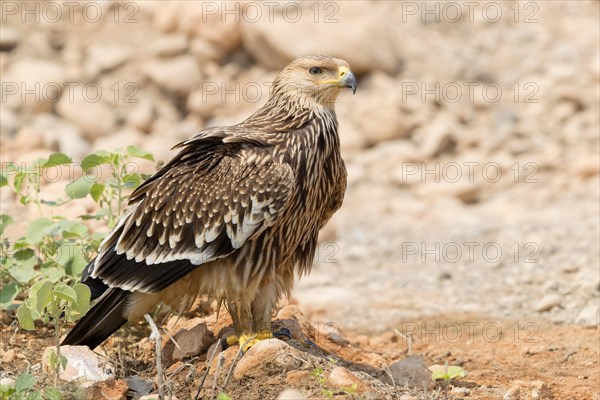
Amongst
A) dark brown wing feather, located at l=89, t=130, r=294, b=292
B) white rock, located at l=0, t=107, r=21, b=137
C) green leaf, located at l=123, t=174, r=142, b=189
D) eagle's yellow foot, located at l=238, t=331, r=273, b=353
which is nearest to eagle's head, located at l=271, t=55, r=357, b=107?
dark brown wing feather, located at l=89, t=130, r=294, b=292

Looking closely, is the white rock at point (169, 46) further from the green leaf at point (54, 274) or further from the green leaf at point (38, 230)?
the green leaf at point (54, 274)

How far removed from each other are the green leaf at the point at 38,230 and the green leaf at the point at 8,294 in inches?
13.1

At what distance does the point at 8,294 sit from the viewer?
6742 mm

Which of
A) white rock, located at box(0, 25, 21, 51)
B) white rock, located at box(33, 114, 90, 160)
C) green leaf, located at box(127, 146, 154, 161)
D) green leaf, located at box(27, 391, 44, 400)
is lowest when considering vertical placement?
green leaf, located at box(27, 391, 44, 400)

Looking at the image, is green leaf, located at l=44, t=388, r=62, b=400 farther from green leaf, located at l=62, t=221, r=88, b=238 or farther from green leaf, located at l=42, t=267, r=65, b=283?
green leaf, located at l=62, t=221, r=88, b=238

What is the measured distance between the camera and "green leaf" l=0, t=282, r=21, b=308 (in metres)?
6.71

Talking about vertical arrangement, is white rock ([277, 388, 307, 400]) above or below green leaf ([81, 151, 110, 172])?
below

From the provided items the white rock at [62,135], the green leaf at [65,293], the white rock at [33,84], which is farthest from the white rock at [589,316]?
the white rock at [33,84]

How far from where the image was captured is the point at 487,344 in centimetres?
816

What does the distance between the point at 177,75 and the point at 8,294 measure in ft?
29.5

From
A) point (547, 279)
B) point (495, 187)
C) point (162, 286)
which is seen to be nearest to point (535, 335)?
point (547, 279)

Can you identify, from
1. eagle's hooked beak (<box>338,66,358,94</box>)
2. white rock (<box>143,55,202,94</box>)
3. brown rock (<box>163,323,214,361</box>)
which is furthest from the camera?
white rock (<box>143,55,202,94</box>)

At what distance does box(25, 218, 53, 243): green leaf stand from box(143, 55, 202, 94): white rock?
881 cm

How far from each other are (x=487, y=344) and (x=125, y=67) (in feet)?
29.8
